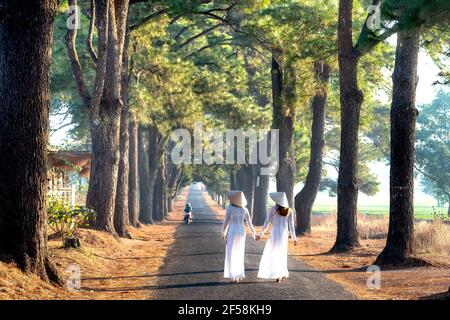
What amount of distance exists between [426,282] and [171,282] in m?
5.17

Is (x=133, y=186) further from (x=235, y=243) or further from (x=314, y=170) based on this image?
(x=235, y=243)

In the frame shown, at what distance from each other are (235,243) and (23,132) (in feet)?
16.8

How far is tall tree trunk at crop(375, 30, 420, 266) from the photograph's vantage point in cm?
1884

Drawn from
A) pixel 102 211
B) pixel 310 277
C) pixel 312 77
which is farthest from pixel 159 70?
pixel 310 277

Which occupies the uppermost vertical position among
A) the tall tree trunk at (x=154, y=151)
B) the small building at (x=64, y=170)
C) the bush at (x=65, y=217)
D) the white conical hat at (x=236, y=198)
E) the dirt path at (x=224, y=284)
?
the tall tree trunk at (x=154, y=151)

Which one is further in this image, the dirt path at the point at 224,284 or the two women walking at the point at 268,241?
the two women walking at the point at 268,241

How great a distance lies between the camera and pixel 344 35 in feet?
78.5

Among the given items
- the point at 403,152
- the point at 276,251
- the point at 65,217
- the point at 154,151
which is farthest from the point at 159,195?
the point at 276,251

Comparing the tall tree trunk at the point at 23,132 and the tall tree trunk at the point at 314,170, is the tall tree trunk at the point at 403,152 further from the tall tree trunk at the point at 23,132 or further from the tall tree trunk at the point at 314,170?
the tall tree trunk at the point at 314,170

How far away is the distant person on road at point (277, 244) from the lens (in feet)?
50.4

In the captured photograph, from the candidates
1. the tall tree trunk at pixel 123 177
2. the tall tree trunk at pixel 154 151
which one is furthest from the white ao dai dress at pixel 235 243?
the tall tree trunk at pixel 154 151

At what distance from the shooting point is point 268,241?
15.8 meters

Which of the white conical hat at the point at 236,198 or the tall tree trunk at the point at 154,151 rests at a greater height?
the tall tree trunk at the point at 154,151
